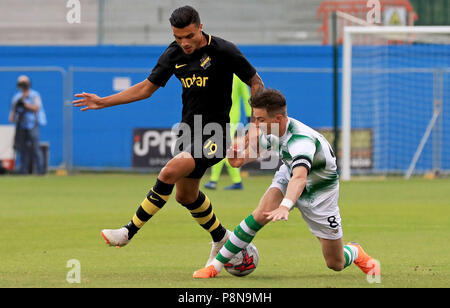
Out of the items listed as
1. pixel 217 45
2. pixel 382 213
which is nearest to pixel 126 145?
pixel 382 213

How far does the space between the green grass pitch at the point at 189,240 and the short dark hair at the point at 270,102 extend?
4.28 feet

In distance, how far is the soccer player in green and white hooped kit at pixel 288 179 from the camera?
6.84m

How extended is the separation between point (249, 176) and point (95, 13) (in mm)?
7496

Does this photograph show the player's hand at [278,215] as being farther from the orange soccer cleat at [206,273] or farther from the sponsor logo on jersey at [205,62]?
the sponsor logo on jersey at [205,62]

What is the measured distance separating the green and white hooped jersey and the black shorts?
32.2 inches

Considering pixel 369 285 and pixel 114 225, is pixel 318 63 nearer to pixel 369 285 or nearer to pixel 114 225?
pixel 114 225

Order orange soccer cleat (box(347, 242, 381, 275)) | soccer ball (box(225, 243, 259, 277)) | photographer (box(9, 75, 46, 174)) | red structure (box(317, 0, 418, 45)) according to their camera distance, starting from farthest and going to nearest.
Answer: red structure (box(317, 0, 418, 45)) < photographer (box(9, 75, 46, 174)) < orange soccer cleat (box(347, 242, 381, 275)) < soccer ball (box(225, 243, 259, 277))

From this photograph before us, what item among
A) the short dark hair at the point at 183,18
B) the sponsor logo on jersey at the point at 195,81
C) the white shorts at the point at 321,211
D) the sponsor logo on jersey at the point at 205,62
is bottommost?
the white shorts at the point at 321,211

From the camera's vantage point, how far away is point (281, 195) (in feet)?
23.7

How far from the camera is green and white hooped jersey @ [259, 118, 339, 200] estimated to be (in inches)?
267

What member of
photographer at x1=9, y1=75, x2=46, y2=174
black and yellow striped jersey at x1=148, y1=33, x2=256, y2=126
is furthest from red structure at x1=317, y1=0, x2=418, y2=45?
black and yellow striped jersey at x1=148, y1=33, x2=256, y2=126

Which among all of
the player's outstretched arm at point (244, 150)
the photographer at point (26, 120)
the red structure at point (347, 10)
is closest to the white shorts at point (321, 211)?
the player's outstretched arm at point (244, 150)

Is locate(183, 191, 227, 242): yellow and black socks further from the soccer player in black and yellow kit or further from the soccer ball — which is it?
the soccer ball

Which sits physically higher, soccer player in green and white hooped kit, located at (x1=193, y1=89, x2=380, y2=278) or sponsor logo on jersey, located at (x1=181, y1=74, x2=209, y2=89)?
sponsor logo on jersey, located at (x1=181, y1=74, x2=209, y2=89)
